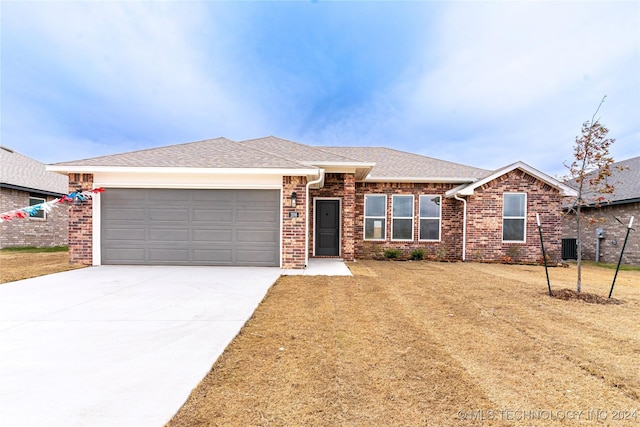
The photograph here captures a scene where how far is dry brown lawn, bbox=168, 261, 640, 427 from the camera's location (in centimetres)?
217

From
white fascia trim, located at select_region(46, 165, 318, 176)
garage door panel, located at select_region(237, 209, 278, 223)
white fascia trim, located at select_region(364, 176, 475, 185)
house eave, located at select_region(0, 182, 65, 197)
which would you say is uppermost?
white fascia trim, located at select_region(364, 176, 475, 185)

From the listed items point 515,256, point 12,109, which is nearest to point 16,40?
point 12,109

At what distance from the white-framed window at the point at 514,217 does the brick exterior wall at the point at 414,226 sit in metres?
1.60

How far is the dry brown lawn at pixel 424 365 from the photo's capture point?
7.12 ft

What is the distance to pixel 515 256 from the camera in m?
10.8

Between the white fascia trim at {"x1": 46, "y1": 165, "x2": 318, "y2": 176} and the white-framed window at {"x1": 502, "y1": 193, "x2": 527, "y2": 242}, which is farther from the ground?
the white fascia trim at {"x1": 46, "y1": 165, "x2": 318, "y2": 176}

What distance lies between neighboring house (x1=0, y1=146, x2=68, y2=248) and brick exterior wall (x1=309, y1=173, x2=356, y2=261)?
1338 centimetres

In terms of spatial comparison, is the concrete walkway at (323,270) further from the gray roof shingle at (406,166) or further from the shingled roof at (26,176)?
the shingled roof at (26,176)

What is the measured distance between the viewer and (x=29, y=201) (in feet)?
45.7

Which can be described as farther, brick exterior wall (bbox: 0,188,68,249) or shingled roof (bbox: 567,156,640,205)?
brick exterior wall (bbox: 0,188,68,249)

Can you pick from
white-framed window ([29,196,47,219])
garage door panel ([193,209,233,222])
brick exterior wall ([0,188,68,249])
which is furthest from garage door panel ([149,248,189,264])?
white-framed window ([29,196,47,219])

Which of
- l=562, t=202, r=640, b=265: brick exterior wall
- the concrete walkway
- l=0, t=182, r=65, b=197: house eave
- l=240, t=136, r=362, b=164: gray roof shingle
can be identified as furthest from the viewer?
l=0, t=182, r=65, b=197: house eave

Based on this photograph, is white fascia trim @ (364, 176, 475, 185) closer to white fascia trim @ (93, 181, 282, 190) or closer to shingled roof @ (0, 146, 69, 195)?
white fascia trim @ (93, 181, 282, 190)

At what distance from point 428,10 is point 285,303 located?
13.5m
